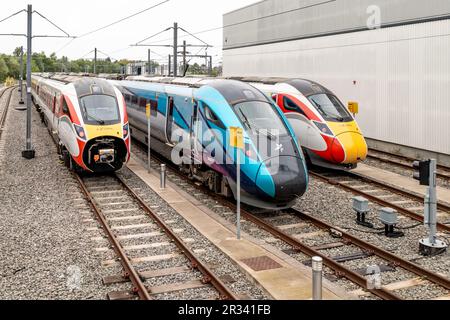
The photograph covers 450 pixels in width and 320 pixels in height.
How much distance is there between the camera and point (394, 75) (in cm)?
2166

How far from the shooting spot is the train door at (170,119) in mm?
16547

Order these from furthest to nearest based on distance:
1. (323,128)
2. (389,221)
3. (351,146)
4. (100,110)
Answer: (323,128) < (100,110) < (351,146) < (389,221)

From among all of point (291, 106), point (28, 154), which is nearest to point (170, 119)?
point (291, 106)

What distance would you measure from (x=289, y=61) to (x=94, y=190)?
59.3ft

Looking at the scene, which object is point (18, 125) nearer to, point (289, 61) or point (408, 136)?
point (289, 61)

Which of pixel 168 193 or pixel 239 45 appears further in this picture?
pixel 239 45

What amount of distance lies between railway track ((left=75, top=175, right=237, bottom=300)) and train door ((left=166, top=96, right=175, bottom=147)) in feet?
9.19

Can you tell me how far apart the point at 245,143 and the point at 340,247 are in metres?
3.31

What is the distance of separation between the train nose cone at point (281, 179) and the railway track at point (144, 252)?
7.81ft

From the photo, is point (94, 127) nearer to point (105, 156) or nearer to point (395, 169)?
point (105, 156)

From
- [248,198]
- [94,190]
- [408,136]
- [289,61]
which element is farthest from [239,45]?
[248,198]

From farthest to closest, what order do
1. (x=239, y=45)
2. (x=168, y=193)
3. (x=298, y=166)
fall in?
(x=239, y=45) < (x=168, y=193) < (x=298, y=166)

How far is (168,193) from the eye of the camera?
14.6m

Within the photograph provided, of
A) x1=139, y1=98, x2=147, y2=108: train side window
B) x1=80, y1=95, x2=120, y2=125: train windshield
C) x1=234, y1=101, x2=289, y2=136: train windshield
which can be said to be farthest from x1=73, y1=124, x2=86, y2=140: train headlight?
x1=234, y1=101, x2=289, y2=136: train windshield
